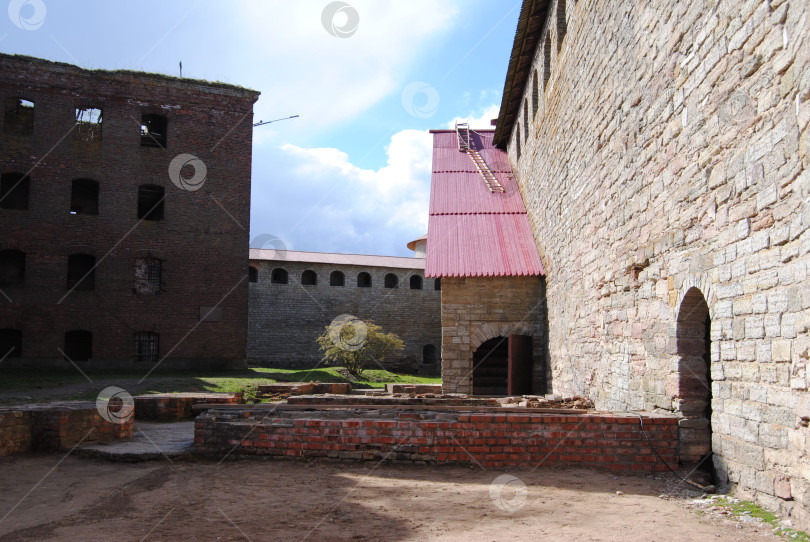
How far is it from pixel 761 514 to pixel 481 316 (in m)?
9.02

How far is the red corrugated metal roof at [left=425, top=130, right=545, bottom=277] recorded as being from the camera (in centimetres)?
1348

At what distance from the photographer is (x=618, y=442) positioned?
19.7 feet

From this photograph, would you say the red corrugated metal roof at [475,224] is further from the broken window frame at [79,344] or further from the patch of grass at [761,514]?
the broken window frame at [79,344]

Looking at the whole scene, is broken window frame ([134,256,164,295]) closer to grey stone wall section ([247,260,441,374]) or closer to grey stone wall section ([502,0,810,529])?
grey stone wall section ([247,260,441,374])

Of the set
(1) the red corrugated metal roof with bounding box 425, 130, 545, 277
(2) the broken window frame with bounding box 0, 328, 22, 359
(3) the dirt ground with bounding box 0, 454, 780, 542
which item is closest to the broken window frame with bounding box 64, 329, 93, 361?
(2) the broken window frame with bounding box 0, 328, 22, 359

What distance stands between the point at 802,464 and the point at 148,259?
20.6 m

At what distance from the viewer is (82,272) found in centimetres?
2078

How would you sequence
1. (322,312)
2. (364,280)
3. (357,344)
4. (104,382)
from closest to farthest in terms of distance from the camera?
(104,382) → (357,344) → (322,312) → (364,280)

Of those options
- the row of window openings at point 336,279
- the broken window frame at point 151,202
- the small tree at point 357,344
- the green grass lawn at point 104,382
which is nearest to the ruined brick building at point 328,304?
the row of window openings at point 336,279

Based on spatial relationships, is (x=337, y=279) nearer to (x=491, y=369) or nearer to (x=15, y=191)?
(x=15, y=191)

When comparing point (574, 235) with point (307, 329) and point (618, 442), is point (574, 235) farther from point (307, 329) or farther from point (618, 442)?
point (307, 329)

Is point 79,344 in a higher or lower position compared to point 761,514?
higher

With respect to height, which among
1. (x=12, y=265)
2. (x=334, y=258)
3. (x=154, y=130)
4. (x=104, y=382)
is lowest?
(x=104, y=382)

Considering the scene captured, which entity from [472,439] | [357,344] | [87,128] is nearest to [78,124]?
[87,128]
